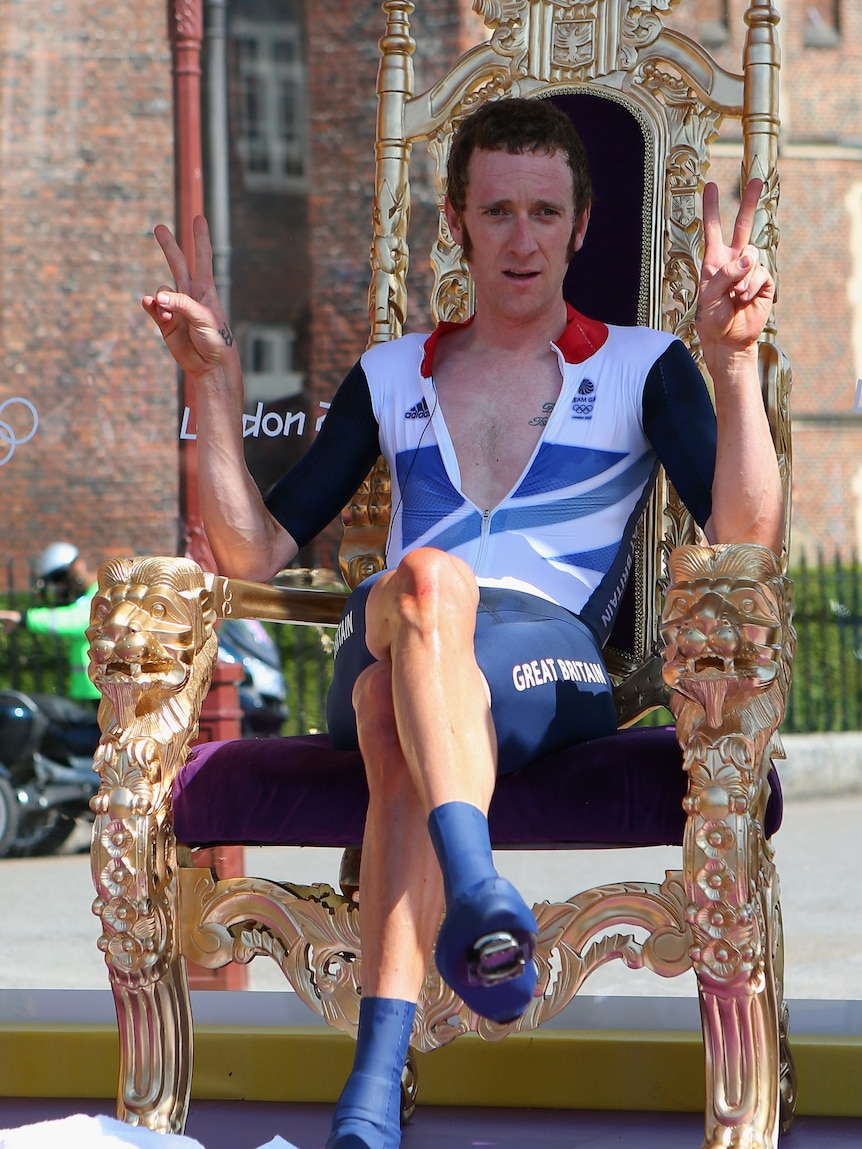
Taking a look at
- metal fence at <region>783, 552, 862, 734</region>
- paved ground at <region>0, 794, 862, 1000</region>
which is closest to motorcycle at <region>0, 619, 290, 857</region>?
paved ground at <region>0, 794, 862, 1000</region>

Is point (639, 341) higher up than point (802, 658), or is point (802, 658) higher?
point (639, 341)

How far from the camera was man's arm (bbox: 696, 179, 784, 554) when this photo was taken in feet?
7.21

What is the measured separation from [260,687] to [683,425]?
15.9ft

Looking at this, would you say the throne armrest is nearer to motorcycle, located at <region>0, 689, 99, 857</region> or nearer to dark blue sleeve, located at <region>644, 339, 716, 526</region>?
dark blue sleeve, located at <region>644, 339, 716, 526</region>

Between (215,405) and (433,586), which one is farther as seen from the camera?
(215,405)

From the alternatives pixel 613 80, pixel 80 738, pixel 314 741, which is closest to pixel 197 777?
pixel 314 741

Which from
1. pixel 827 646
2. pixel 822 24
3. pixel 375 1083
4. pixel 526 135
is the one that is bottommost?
pixel 827 646

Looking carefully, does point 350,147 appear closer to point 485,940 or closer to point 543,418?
point 543,418

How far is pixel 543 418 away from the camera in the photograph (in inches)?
98.1

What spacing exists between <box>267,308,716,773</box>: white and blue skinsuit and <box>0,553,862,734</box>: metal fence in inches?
138

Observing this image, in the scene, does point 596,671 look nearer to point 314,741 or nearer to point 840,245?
point 314,741

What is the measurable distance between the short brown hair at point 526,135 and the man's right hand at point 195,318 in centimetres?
44

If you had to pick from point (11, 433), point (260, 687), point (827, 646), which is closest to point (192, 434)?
point (11, 433)

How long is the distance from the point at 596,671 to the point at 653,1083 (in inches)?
28.8
